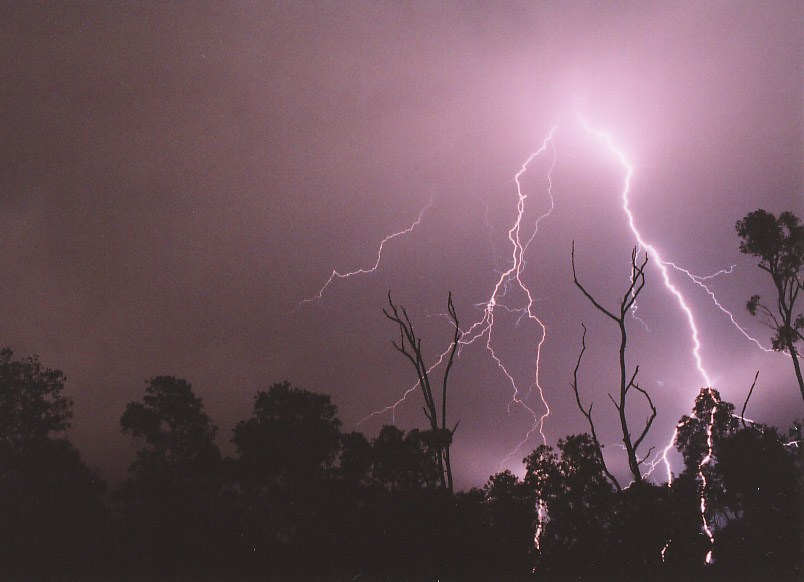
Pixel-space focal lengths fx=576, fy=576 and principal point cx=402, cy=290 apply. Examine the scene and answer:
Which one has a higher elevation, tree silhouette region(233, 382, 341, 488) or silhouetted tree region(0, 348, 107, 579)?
tree silhouette region(233, 382, 341, 488)

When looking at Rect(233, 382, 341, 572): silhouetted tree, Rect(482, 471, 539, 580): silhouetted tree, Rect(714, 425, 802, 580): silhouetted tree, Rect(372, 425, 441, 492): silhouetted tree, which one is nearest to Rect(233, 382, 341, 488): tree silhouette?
Rect(233, 382, 341, 572): silhouetted tree

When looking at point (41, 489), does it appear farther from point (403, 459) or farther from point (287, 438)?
point (403, 459)

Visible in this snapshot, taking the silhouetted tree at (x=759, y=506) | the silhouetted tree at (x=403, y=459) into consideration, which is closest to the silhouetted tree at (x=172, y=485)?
the silhouetted tree at (x=403, y=459)

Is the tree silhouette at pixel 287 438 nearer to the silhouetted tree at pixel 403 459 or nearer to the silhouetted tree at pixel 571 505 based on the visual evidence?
the silhouetted tree at pixel 403 459

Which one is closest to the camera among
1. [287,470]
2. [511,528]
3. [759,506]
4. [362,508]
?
[759,506]

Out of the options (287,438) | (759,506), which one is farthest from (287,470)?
(759,506)

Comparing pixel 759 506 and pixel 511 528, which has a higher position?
pixel 759 506

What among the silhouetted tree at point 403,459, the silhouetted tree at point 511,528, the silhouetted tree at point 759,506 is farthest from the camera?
the silhouetted tree at point 403,459

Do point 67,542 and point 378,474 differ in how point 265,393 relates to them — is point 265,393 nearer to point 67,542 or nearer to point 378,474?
point 378,474

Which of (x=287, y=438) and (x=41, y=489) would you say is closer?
(x=41, y=489)

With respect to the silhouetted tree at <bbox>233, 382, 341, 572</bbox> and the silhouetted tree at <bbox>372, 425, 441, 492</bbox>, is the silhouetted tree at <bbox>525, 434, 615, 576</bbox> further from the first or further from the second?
the silhouetted tree at <bbox>233, 382, 341, 572</bbox>

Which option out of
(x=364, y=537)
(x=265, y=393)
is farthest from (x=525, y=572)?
(x=265, y=393)

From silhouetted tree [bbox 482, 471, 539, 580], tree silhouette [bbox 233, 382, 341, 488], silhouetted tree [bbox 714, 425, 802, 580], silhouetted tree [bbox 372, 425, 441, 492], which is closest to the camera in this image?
silhouetted tree [bbox 714, 425, 802, 580]

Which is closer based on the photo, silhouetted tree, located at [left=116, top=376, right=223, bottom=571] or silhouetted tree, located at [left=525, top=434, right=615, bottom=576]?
silhouetted tree, located at [left=525, top=434, right=615, bottom=576]
